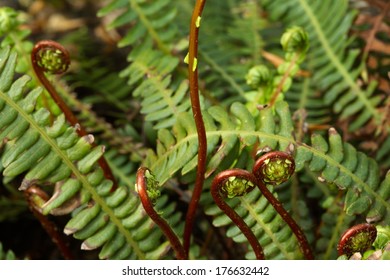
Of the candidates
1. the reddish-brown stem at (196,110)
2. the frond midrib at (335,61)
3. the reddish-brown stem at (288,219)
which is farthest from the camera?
the frond midrib at (335,61)

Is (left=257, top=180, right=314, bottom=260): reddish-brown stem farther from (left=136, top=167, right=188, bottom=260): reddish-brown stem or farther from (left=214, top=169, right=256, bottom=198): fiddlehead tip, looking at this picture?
(left=136, top=167, right=188, bottom=260): reddish-brown stem

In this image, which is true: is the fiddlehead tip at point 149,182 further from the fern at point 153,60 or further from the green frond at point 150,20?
the green frond at point 150,20

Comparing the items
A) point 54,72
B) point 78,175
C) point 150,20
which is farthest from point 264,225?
point 150,20

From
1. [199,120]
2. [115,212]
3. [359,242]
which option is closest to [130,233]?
[115,212]

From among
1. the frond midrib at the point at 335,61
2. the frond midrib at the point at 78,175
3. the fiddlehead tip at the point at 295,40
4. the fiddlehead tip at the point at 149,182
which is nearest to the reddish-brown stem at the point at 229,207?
the fiddlehead tip at the point at 149,182

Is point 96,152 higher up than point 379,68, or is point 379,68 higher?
point 96,152

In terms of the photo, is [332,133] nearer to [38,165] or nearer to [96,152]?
[96,152]

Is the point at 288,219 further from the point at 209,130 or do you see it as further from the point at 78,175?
the point at 78,175
